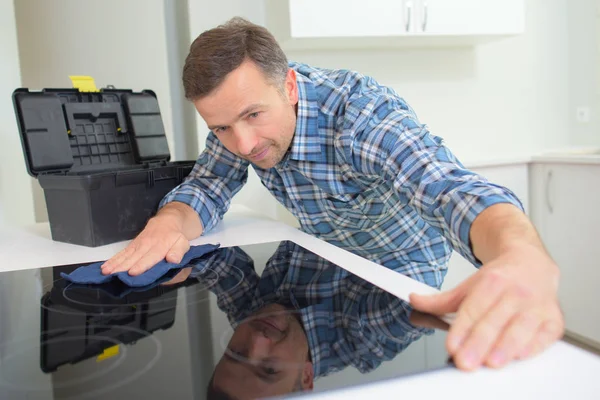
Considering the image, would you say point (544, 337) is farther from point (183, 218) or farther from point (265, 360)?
point (183, 218)

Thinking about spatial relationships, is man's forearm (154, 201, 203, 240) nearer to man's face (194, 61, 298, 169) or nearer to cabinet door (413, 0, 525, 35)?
man's face (194, 61, 298, 169)

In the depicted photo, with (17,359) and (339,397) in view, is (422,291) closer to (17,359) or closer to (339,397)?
(339,397)

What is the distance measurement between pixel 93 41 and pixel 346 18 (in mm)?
1082

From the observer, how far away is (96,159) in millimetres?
1443

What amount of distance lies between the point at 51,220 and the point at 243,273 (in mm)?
617

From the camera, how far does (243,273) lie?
0.93 m

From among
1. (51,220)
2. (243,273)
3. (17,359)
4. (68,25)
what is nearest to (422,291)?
(243,273)

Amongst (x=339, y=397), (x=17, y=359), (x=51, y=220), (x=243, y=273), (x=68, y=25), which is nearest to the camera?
(x=339, y=397)

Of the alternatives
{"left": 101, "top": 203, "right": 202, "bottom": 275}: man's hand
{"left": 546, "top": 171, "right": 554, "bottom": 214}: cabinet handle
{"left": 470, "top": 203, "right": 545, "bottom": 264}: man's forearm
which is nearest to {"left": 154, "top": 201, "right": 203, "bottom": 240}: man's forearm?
{"left": 101, "top": 203, "right": 202, "bottom": 275}: man's hand

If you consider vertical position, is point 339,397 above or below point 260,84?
below

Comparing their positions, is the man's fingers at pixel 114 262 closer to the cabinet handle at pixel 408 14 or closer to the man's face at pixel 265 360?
the man's face at pixel 265 360

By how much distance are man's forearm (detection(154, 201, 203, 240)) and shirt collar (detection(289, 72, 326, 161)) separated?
0.89 feet

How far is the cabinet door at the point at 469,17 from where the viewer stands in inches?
96.5

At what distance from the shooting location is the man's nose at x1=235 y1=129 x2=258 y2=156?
117 centimetres
